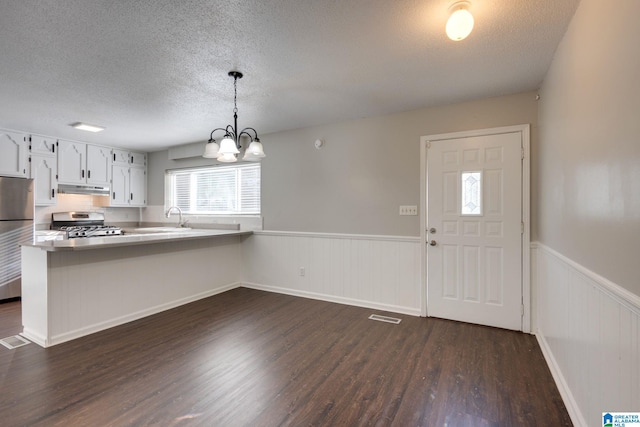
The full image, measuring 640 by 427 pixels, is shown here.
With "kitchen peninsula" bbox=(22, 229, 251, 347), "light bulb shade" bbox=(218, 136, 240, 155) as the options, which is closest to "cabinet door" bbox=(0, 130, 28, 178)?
"kitchen peninsula" bbox=(22, 229, 251, 347)

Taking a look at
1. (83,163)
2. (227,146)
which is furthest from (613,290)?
(83,163)

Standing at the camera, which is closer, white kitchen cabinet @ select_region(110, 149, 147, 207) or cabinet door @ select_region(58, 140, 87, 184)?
cabinet door @ select_region(58, 140, 87, 184)

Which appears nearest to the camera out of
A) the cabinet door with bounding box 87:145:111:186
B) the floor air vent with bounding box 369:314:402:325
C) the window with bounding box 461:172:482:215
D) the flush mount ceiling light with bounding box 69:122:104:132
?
the window with bounding box 461:172:482:215

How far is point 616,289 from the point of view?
124 centimetres

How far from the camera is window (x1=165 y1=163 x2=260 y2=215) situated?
4.91 m

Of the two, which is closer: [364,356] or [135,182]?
[364,356]

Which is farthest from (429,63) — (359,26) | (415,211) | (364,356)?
(364,356)

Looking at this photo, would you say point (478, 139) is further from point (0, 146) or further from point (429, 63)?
point (0, 146)

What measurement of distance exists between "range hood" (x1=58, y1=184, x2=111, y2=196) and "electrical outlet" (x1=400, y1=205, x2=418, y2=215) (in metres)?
5.01

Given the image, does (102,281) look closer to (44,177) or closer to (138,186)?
(44,177)

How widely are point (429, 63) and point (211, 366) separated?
2.95 metres

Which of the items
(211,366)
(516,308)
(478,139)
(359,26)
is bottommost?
(211,366)

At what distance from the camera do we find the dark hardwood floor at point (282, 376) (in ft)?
5.97

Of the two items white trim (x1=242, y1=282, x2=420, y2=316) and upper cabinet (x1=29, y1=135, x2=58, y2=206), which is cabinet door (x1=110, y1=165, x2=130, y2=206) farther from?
white trim (x1=242, y1=282, x2=420, y2=316)
